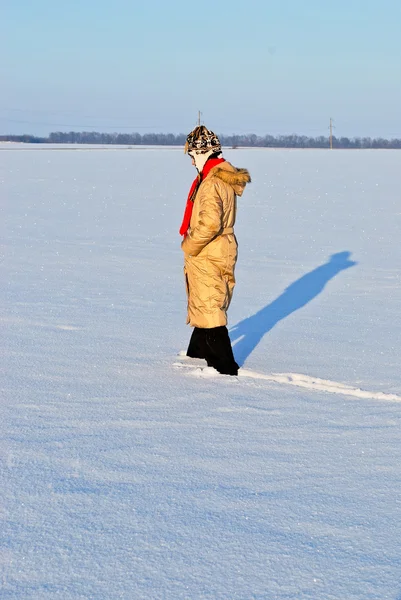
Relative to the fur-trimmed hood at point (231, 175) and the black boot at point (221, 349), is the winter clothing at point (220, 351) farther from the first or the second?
the fur-trimmed hood at point (231, 175)

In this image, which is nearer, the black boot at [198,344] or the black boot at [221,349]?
the black boot at [221,349]

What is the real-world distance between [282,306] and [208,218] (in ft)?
10.4

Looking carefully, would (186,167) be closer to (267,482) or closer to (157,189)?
(157,189)

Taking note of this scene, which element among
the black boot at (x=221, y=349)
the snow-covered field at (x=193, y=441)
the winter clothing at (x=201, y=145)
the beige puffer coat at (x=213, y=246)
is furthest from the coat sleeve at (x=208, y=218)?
the snow-covered field at (x=193, y=441)

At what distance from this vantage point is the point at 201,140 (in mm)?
4676

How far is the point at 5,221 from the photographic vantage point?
47.9 feet

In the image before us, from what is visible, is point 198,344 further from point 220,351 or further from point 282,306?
point 282,306

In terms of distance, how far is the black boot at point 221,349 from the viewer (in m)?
4.91

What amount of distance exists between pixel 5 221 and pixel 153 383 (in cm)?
1065

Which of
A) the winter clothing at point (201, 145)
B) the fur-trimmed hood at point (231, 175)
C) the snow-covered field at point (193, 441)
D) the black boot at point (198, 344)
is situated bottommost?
the snow-covered field at point (193, 441)

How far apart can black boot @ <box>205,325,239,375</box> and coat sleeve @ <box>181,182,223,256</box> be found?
56 cm

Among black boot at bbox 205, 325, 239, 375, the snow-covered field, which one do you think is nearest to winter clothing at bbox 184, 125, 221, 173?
black boot at bbox 205, 325, 239, 375

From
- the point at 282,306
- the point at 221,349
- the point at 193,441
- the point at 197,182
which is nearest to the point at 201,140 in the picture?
the point at 197,182

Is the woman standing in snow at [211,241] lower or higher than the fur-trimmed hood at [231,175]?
lower
